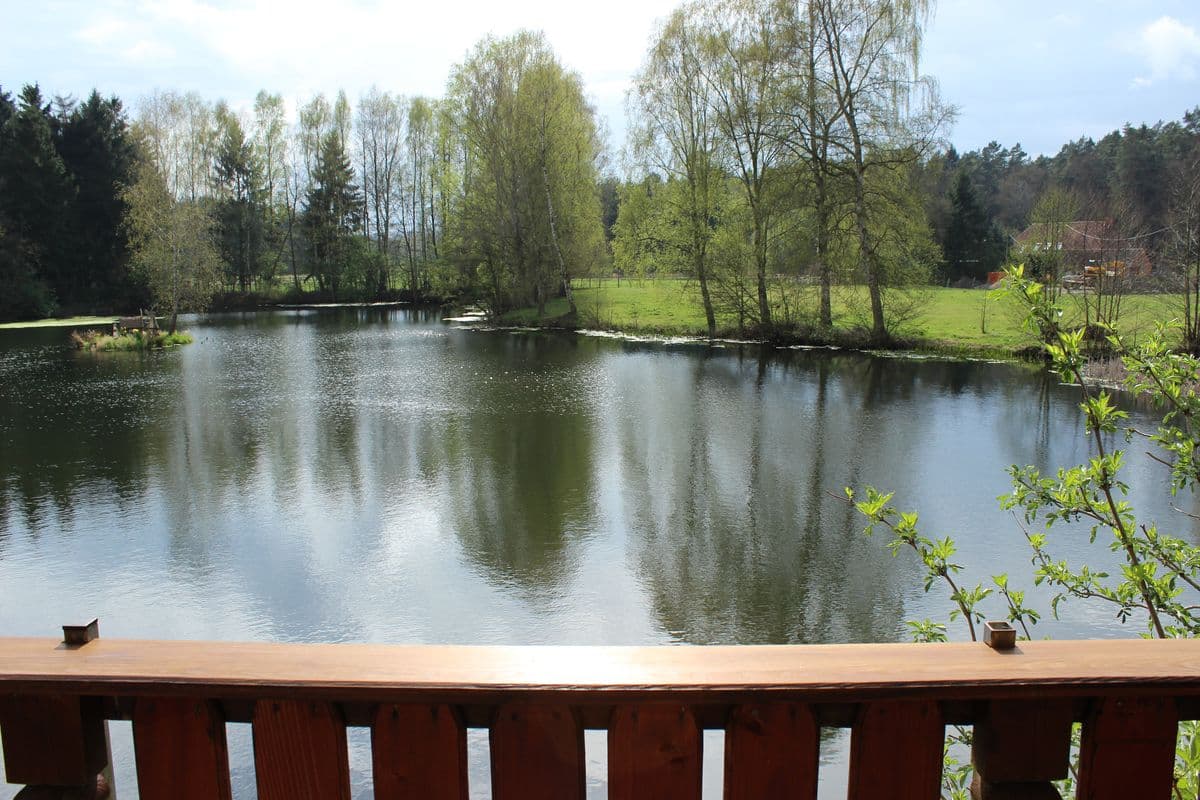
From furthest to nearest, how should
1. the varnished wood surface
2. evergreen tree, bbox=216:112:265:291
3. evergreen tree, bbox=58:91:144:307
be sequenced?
evergreen tree, bbox=216:112:265:291
evergreen tree, bbox=58:91:144:307
the varnished wood surface

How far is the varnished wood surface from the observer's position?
1106 mm

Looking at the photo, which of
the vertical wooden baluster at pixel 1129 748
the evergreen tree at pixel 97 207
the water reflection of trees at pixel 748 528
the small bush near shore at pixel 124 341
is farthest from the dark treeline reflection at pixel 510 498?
the evergreen tree at pixel 97 207

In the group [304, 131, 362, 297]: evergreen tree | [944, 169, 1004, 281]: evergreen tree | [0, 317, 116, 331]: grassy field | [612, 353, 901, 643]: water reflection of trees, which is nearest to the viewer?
[612, 353, 901, 643]: water reflection of trees

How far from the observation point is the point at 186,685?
3.67 ft

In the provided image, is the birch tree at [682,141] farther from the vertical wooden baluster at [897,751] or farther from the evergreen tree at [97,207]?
the evergreen tree at [97,207]

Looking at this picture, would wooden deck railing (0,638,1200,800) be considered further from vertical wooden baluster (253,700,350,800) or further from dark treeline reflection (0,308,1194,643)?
dark treeline reflection (0,308,1194,643)

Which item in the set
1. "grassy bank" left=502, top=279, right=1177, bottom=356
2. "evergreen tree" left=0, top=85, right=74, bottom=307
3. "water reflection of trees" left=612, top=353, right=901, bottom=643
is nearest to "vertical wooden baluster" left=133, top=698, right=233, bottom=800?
"water reflection of trees" left=612, top=353, right=901, bottom=643

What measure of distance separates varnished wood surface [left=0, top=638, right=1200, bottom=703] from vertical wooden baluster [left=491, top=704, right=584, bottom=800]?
52 mm

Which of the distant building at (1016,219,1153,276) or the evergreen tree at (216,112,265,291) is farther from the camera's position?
the evergreen tree at (216,112,265,291)

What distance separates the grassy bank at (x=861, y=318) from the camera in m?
20.9

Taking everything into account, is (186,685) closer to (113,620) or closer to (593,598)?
(593,598)

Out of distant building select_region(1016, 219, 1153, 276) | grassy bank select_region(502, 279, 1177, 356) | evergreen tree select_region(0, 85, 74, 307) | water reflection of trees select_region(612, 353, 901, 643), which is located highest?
evergreen tree select_region(0, 85, 74, 307)

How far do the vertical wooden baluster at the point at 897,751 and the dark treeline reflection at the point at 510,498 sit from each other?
14.9 ft

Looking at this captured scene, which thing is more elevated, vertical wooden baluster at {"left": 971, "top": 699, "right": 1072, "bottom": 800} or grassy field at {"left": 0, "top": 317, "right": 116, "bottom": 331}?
grassy field at {"left": 0, "top": 317, "right": 116, "bottom": 331}
